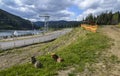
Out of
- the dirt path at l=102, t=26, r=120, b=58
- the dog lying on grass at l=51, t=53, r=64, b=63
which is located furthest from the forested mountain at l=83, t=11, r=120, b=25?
the dog lying on grass at l=51, t=53, r=64, b=63

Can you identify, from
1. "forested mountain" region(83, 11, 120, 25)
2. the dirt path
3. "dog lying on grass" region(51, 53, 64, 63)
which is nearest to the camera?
"dog lying on grass" region(51, 53, 64, 63)

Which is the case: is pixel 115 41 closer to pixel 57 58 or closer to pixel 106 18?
pixel 57 58

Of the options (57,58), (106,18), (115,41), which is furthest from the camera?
(106,18)

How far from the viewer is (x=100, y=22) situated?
123875 millimetres

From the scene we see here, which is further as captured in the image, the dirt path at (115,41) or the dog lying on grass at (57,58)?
the dirt path at (115,41)

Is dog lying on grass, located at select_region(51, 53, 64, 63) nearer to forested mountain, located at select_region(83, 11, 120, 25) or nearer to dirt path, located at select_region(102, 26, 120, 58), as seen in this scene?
dirt path, located at select_region(102, 26, 120, 58)

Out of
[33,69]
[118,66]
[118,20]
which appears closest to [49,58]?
[33,69]

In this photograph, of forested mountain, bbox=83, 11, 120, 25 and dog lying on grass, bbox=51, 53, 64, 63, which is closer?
dog lying on grass, bbox=51, 53, 64, 63

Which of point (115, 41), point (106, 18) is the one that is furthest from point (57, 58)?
point (106, 18)

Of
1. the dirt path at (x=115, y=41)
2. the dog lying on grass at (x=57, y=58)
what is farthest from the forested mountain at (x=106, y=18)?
the dog lying on grass at (x=57, y=58)

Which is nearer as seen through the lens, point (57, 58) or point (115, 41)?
point (57, 58)

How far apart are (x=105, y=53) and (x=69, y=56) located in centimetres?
337

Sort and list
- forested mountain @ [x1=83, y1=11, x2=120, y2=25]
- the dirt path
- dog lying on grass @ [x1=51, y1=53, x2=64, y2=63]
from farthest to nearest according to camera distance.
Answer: forested mountain @ [x1=83, y1=11, x2=120, y2=25]
the dirt path
dog lying on grass @ [x1=51, y1=53, x2=64, y2=63]

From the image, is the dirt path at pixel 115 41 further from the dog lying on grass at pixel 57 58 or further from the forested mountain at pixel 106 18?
the forested mountain at pixel 106 18
